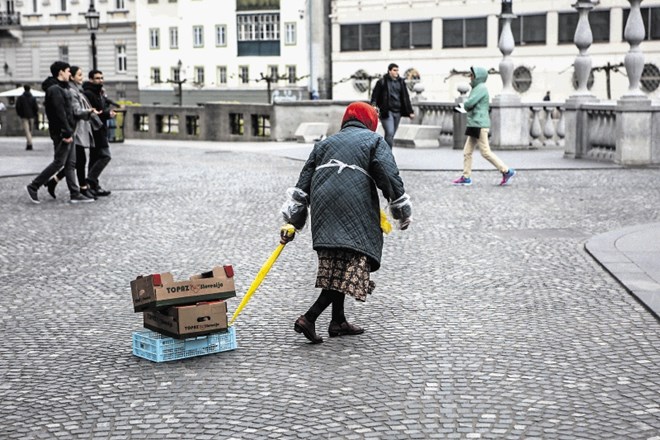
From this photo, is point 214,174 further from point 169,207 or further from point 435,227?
point 435,227

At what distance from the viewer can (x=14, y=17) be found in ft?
272

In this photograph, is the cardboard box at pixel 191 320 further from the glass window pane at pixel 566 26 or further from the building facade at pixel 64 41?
the building facade at pixel 64 41

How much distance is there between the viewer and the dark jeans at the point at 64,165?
15.7m

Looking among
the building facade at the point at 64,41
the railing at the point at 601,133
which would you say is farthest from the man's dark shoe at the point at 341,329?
the building facade at the point at 64,41

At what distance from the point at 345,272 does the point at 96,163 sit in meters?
10.00

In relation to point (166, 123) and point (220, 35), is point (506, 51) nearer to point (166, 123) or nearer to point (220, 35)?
point (166, 123)

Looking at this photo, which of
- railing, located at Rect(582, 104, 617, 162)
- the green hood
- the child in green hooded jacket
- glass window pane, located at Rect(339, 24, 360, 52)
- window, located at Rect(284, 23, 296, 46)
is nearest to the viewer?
the child in green hooded jacket

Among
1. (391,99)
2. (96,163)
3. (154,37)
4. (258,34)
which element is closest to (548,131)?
(391,99)

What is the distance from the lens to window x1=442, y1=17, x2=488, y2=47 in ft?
210

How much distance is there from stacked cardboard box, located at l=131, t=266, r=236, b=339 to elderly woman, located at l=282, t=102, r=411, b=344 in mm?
520

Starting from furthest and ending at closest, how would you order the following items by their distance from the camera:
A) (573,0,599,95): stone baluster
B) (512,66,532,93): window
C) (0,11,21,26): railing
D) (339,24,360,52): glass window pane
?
1. (0,11,21,26): railing
2. (339,24,360,52): glass window pane
3. (512,66,532,93): window
4. (573,0,599,95): stone baluster

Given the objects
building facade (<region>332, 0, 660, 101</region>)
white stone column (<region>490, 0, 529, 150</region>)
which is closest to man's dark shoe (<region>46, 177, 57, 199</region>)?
white stone column (<region>490, 0, 529, 150</region>)

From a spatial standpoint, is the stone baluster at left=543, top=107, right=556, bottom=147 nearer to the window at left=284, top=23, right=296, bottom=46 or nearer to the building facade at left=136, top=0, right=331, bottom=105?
the building facade at left=136, top=0, right=331, bottom=105

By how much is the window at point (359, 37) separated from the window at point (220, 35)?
32.9 feet
